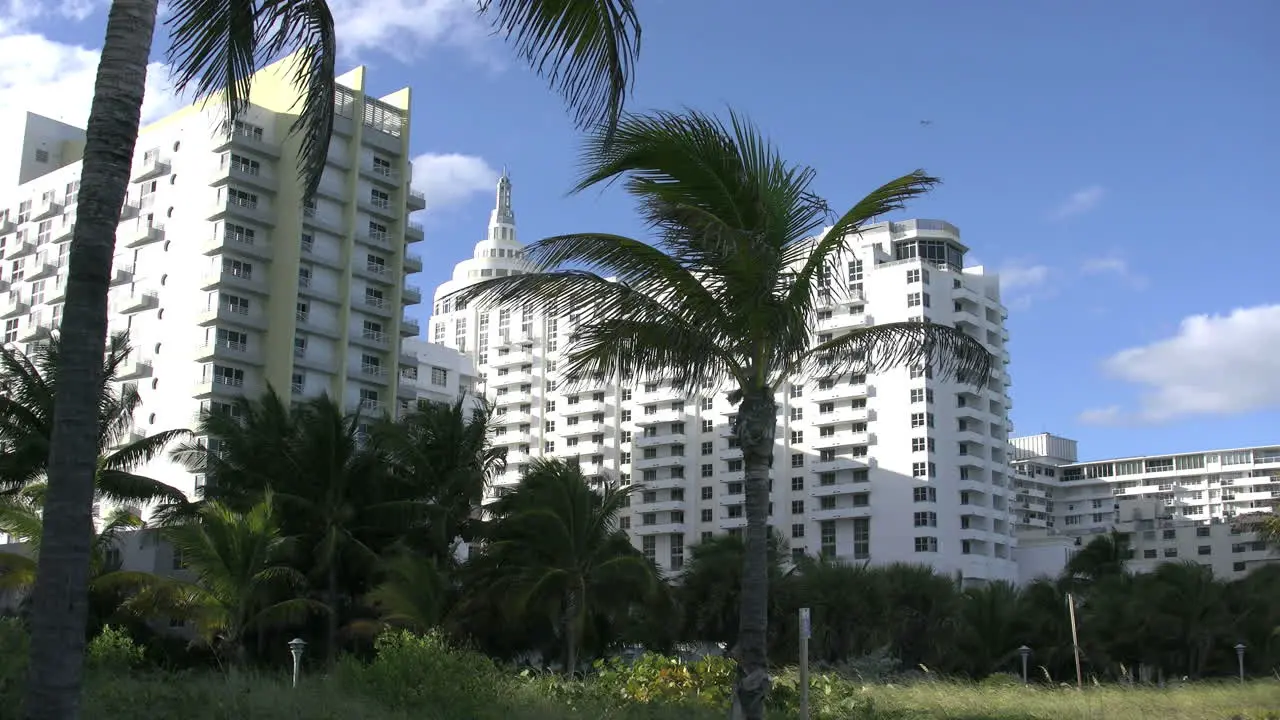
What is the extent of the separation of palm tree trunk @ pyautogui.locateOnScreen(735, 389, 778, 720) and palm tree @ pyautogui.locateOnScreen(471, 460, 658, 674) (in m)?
22.7

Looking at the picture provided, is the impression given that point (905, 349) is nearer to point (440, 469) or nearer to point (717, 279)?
point (717, 279)

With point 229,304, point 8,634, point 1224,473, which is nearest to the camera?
point 8,634

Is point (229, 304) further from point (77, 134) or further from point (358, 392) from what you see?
point (77, 134)

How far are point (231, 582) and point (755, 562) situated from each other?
24580 mm

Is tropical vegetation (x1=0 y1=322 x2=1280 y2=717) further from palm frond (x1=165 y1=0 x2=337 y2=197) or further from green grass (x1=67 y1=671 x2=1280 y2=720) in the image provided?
palm frond (x1=165 y1=0 x2=337 y2=197)

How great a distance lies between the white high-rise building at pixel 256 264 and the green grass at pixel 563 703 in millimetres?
50186

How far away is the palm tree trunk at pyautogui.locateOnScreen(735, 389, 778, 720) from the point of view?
54.3 ft

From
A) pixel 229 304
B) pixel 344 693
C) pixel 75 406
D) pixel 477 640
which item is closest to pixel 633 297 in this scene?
pixel 344 693

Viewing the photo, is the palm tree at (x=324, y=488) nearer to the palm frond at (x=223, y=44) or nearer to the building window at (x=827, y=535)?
the palm frond at (x=223, y=44)

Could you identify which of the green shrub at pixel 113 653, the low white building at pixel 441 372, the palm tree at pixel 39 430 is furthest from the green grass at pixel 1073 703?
the low white building at pixel 441 372

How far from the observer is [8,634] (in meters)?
→ 16.8

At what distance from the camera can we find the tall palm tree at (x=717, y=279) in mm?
16953

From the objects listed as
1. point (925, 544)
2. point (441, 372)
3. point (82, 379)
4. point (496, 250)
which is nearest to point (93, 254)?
point (82, 379)

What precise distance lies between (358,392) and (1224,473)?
129701 millimetres
